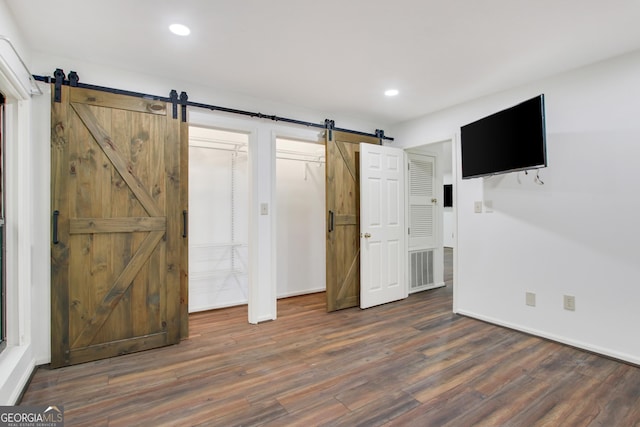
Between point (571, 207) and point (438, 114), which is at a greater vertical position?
point (438, 114)

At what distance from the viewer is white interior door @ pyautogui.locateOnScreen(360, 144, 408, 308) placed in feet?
13.1

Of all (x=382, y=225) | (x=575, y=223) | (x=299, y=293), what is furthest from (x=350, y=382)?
(x=299, y=293)

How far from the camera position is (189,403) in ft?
6.58

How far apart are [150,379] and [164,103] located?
7.47 ft

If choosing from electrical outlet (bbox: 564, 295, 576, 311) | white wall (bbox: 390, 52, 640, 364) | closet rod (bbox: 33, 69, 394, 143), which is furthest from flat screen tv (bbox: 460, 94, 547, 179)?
closet rod (bbox: 33, 69, 394, 143)

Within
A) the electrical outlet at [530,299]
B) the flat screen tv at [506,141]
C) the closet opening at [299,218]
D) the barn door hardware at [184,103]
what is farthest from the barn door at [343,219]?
the electrical outlet at [530,299]

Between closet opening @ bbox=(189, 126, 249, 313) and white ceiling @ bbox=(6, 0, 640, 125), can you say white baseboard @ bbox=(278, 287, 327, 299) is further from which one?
white ceiling @ bbox=(6, 0, 640, 125)

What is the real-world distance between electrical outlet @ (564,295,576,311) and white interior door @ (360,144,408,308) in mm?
1860

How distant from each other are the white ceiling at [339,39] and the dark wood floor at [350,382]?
7.99 feet

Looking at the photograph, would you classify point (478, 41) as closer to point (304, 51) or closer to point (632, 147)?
point (304, 51)

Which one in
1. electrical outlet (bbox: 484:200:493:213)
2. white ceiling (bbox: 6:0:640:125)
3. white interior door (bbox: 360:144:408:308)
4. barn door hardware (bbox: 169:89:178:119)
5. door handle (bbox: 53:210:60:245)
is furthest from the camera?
white interior door (bbox: 360:144:408:308)

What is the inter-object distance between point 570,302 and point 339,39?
9.70 ft

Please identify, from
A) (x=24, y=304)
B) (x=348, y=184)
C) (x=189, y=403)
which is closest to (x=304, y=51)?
(x=348, y=184)

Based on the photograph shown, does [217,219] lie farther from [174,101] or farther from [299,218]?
[174,101]
